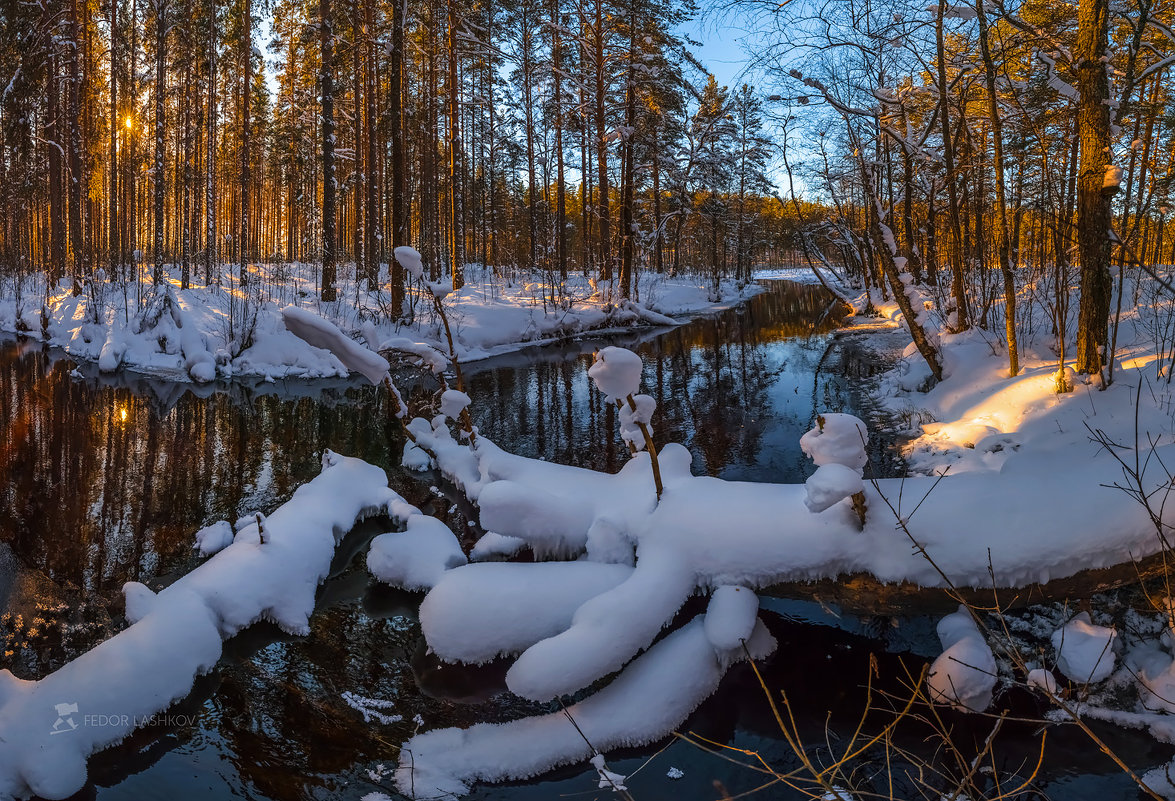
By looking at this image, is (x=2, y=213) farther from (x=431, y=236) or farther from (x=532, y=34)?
(x=532, y=34)

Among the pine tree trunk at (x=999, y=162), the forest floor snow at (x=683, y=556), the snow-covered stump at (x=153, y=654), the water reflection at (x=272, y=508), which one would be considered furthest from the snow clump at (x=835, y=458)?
the pine tree trunk at (x=999, y=162)

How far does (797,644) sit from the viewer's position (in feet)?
13.0

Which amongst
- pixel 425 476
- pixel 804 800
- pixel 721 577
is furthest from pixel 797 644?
pixel 425 476

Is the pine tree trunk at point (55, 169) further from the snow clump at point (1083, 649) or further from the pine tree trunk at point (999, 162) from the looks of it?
the snow clump at point (1083, 649)

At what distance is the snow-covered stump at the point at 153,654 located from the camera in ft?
9.11

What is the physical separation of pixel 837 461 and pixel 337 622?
130 inches

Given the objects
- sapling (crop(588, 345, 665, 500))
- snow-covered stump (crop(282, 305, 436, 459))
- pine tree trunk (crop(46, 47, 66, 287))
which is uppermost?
pine tree trunk (crop(46, 47, 66, 287))

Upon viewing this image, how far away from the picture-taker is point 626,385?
12.1ft

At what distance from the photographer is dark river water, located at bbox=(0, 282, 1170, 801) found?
2961 mm

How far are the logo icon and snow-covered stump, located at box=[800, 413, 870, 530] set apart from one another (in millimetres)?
3664

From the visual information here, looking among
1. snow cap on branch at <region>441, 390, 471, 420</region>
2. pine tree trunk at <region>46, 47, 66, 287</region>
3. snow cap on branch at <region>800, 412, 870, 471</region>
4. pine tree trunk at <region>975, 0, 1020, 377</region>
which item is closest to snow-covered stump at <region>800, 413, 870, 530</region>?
snow cap on branch at <region>800, 412, 870, 471</region>

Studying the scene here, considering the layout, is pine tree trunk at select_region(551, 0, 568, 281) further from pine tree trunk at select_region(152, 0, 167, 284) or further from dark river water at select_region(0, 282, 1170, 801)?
dark river water at select_region(0, 282, 1170, 801)

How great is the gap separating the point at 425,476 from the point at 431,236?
18280 mm

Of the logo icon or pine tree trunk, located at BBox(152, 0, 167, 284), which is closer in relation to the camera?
the logo icon
